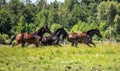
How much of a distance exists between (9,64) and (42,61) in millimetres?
1918

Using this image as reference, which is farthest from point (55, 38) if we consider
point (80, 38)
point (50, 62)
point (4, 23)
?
point (4, 23)

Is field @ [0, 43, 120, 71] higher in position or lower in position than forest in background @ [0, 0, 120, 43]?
higher

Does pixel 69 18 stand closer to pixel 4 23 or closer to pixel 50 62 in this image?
pixel 4 23

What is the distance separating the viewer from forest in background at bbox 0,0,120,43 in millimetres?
67812

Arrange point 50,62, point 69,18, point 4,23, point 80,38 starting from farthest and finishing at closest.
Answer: point 69,18
point 4,23
point 80,38
point 50,62

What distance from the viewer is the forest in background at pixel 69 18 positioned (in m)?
67.8

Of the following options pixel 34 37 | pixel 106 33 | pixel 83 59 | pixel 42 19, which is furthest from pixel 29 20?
pixel 83 59

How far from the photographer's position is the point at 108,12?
6681cm

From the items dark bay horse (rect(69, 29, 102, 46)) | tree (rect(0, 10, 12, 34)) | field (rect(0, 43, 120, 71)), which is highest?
field (rect(0, 43, 120, 71))

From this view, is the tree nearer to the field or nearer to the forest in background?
the forest in background

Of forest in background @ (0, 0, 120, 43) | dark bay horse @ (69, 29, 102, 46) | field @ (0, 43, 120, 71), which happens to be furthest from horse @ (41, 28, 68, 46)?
forest in background @ (0, 0, 120, 43)

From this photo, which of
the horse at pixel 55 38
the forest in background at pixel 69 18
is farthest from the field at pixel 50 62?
the forest in background at pixel 69 18

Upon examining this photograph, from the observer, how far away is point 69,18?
91.4 meters

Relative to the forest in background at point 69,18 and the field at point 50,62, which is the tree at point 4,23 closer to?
the forest in background at point 69,18
